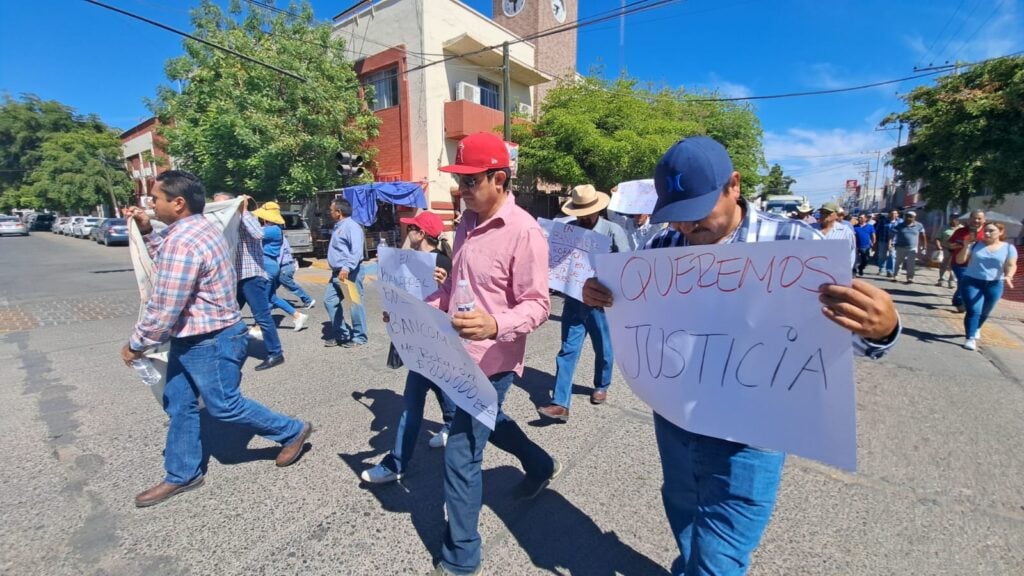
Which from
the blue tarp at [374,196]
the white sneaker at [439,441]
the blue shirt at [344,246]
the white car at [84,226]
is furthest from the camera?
the white car at [84,226]

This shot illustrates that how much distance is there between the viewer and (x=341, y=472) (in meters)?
Answer: 2.86

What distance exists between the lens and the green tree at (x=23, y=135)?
145ft

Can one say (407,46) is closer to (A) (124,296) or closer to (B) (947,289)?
(A) (124,296)

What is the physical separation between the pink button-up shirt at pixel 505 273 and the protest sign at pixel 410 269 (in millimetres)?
833

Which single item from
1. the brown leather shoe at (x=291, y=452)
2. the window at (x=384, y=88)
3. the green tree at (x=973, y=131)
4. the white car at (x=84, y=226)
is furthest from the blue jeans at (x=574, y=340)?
the white car at (x=84, y=226)

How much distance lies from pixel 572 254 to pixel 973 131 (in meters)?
14.1

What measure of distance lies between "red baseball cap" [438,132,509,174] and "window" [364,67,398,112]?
58.2 ft

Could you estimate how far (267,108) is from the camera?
1550 cm

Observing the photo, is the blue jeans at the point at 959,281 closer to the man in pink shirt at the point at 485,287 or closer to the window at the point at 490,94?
the man in pink shirt at the point at 485,287

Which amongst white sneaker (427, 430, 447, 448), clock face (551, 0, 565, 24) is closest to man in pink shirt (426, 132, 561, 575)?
white sneaker (427, 430, 447, 448)

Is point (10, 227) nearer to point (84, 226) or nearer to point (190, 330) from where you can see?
point (84, 226)

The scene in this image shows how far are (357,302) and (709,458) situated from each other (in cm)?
453

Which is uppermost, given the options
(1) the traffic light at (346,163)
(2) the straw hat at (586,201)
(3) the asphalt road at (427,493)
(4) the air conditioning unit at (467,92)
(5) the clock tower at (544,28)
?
(5) the clock tower at (544,28)

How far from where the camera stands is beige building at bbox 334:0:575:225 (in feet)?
53.9
